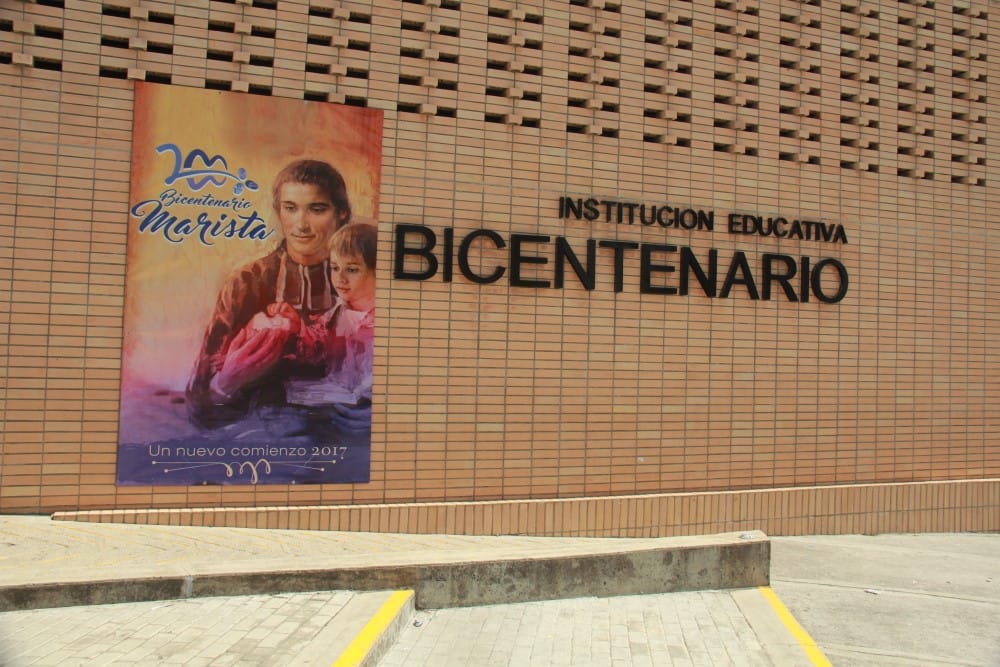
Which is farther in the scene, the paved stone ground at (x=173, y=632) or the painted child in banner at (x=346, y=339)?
the painted child in banner at (x=346, y=339)

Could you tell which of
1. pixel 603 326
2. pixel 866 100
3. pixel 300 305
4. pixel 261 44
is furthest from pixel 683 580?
pixel 866 100

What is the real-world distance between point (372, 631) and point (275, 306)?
12.8ft

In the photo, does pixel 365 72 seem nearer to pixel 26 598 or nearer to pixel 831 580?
pixel 26 598

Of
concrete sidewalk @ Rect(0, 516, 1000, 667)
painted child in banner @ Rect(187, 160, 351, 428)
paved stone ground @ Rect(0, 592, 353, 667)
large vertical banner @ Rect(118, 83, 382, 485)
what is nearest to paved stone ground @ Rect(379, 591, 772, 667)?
concrete sidewalk @ Rect(0, 516, 1000, 667)

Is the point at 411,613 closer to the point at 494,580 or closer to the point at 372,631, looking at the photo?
the point at 494,580

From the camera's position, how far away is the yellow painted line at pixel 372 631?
4680 millimetres

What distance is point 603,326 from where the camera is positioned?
9.17m

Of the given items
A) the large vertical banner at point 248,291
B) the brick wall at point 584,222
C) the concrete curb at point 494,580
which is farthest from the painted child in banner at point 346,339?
the concrete curb at point 494,580

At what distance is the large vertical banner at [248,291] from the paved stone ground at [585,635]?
279cm

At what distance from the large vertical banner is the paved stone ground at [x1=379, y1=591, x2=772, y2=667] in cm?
279

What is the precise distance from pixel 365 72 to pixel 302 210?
1665 mm

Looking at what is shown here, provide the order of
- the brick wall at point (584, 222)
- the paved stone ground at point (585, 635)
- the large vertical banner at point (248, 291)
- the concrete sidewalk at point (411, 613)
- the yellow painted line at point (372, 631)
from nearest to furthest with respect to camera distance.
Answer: the yellow painted line at point (372, 631)
the concrete sidewalk at point (411, 613)
the paved stone ground at point (585, 635)
the brick wall at point (584, 222)
the large vertical banner at point (248, 291)

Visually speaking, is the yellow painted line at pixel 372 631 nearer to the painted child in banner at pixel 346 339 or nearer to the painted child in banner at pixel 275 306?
the painted child in banner at pixel 346 339

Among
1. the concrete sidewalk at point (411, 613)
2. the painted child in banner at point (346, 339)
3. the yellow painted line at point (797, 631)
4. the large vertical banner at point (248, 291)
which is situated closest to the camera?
the concrete sidewalk at point (411, 613)
